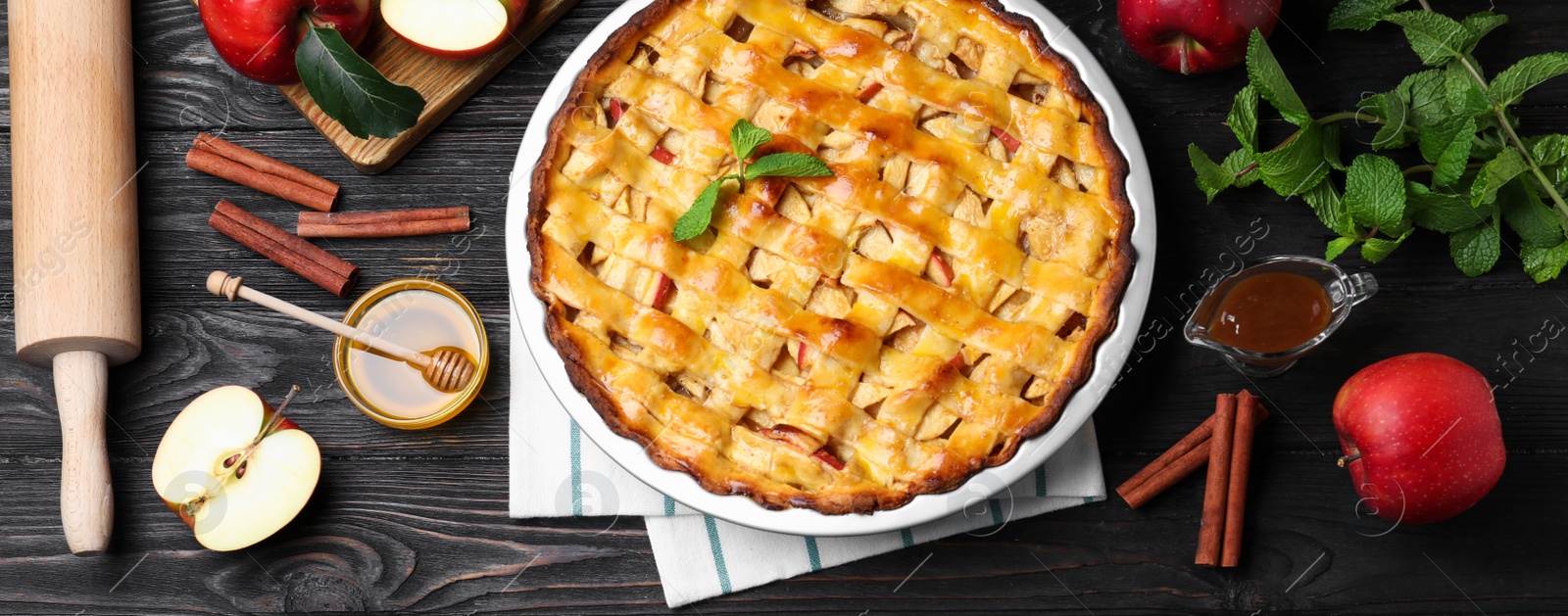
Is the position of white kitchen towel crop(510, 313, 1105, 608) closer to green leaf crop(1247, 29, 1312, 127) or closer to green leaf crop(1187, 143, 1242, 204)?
green leaf crop(1187, 143, 1242, 204)

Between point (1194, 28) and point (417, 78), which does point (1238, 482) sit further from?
point (417, 78)

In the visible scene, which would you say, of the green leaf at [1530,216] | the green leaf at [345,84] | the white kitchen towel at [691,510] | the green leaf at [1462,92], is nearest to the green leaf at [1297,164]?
the green leaf at [1462,92]

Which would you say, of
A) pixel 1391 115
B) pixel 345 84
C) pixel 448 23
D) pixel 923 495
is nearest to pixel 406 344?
pixel 345 84

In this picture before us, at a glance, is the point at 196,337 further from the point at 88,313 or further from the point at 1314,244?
the point at 1314,244

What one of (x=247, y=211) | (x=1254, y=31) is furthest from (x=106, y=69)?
(x=1254, y=31)

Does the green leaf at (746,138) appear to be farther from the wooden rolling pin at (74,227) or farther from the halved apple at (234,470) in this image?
the wooden rolling pin at (74,227)
